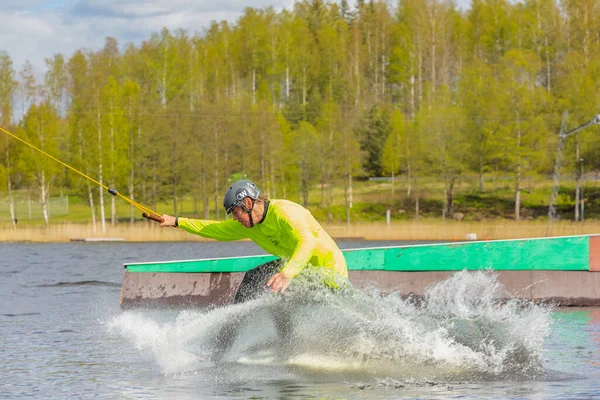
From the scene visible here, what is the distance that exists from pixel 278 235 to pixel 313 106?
3250 inches

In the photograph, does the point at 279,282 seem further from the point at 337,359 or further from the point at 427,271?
the point at 427,271

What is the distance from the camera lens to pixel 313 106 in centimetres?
9206

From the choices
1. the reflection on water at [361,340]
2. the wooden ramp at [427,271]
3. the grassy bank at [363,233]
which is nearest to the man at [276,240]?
the reflection on water at [361,340]

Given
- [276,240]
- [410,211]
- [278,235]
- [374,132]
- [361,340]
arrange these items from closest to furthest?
1. [278,235]
2. [276,240]
3. [361,340]
4. [410,211]
5. [374,132]

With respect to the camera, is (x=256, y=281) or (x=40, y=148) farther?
(x=40, y=148)

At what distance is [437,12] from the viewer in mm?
98500

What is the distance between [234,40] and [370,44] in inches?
587

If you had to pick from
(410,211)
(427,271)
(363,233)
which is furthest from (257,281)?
(410,211)

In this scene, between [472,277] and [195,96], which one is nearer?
[472,277]

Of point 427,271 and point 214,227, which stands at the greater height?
point 214,227

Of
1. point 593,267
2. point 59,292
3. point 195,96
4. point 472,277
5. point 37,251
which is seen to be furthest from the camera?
point 195,96

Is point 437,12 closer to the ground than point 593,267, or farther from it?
farther from it

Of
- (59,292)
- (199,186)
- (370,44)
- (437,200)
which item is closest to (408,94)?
(370,44)

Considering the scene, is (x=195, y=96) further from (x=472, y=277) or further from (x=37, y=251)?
(x=472, y=277)
